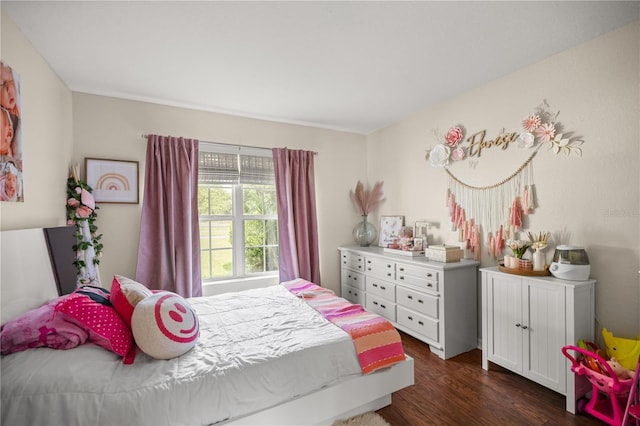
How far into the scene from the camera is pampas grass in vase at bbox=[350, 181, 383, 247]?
154 inches

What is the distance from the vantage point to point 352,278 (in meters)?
3.73

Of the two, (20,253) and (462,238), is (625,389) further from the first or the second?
(20,253)

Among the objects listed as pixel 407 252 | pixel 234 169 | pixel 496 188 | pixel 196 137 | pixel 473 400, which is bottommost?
pixel 473 400

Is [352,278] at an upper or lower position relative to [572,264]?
lower

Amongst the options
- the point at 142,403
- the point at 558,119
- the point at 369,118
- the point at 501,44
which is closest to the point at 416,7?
the point at 501,44

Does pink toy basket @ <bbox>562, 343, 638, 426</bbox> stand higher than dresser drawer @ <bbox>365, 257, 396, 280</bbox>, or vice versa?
dresser drawer @ <bbox>365, 257, 396, 280</bbox>

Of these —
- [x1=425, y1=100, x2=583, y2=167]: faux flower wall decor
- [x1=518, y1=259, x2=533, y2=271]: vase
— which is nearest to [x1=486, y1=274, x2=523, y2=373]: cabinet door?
[x1=518, y1=259, x2=533, y2=271]: vase

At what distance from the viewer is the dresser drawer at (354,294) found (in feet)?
11.6

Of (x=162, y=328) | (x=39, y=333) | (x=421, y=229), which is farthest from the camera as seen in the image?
(x=421, y=229)

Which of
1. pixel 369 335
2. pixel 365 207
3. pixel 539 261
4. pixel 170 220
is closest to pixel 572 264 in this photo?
pixel 539 261

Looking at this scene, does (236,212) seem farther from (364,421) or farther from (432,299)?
(364,421)

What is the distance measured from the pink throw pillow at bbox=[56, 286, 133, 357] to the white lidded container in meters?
2.81

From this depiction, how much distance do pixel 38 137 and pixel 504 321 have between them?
3803mm

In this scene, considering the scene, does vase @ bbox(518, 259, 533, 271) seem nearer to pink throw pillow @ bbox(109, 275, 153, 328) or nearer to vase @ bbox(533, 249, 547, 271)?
vase @ bbox(533, 249, 547, 271)
